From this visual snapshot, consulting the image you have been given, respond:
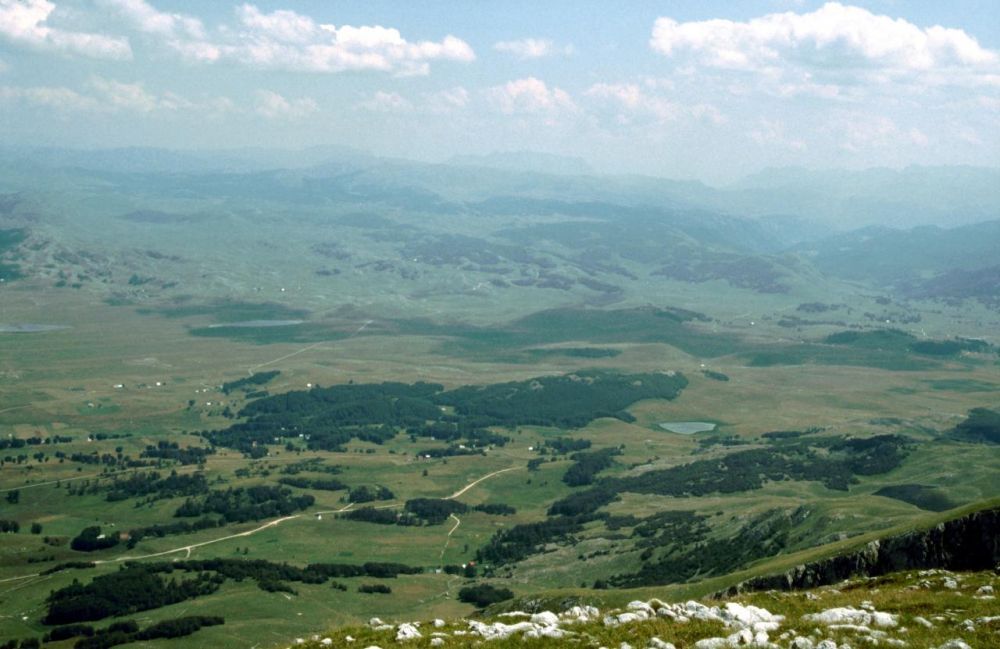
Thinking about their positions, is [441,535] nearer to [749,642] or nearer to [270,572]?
[270,572]

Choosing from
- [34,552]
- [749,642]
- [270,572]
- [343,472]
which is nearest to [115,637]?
[270,572]

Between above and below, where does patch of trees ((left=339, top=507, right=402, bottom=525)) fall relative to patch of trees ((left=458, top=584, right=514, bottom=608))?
below

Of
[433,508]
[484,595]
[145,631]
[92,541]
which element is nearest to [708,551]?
[484,595]

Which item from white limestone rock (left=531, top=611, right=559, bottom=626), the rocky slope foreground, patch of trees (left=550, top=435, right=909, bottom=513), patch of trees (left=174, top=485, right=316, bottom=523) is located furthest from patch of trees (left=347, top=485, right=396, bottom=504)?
white limestone rock (left=531, top=611, right=559, bottom=626)

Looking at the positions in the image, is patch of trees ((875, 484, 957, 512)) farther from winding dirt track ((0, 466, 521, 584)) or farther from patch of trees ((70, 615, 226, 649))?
patch of trees ((70, 615, 226, 649))

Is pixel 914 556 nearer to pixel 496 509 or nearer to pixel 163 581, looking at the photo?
pixel 163 581

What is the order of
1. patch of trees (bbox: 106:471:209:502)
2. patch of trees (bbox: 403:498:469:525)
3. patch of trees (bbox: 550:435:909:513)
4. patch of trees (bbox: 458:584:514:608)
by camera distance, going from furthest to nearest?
patch of trees (bbox: 106:471:209:502) → patch of trees (bbox: 550:435:909:513) → patch of trees (bbox: 403:498:469:525) → patch of trees (bbox: 458:584:514:608)
